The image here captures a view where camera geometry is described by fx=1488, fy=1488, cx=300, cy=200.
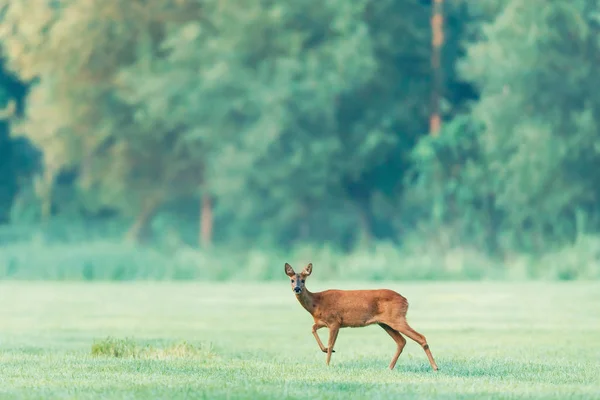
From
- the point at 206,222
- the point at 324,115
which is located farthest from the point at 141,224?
the point at 324,115

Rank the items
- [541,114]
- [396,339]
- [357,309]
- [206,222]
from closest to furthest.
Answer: [357,309], [396,339], [541,114], [206,222]

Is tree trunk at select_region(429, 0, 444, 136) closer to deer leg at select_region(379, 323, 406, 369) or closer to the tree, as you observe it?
the tree

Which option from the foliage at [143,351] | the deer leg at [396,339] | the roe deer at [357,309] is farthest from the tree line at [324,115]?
the roe deer at [357,309]

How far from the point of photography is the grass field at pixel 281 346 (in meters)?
12.5

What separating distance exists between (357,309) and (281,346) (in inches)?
189

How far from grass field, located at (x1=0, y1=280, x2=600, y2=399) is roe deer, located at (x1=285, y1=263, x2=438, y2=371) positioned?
43cm

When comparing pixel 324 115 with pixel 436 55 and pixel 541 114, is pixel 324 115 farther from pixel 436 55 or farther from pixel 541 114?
pixel 541 114

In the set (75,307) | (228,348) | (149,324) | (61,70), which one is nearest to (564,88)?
(61,70)

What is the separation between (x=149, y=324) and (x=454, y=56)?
2564cm

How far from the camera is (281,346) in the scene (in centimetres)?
1850

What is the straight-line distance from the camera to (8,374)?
13758 millimetres

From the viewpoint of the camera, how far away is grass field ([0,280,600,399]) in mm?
12508

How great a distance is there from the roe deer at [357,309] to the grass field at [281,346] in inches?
16.9

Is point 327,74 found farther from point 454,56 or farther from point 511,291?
point 511,291
